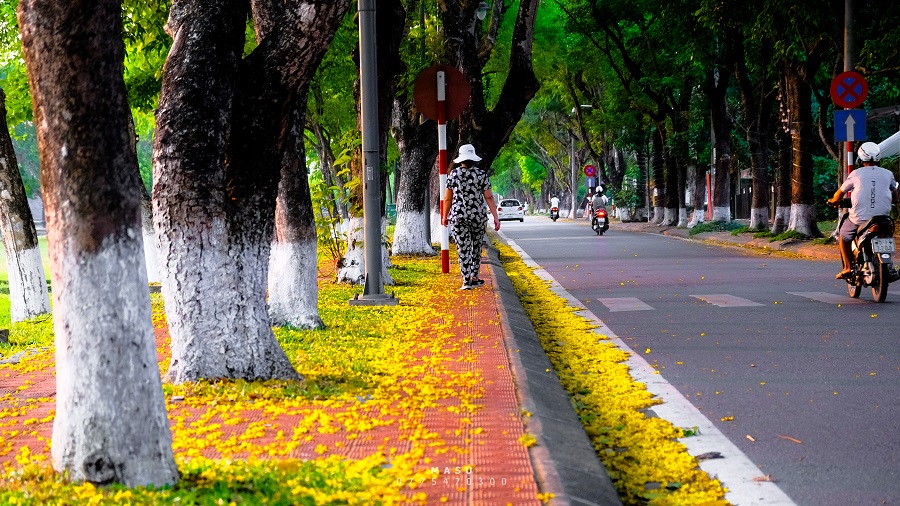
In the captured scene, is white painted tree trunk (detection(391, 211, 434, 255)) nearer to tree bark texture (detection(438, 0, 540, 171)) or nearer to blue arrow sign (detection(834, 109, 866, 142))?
tree bark texture (detection(438, 0, 540, 171))

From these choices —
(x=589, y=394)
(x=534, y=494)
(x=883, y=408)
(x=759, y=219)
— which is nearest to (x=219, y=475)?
(x=534, y=494)

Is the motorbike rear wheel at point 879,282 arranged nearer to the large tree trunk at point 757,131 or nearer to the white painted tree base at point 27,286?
the white painted tree base at point 27,286

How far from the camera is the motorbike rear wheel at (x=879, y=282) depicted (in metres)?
12.1

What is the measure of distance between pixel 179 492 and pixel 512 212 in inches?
2696

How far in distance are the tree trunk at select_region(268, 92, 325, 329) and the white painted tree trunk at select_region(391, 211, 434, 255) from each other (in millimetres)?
12866

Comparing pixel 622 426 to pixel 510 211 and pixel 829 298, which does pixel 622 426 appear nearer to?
pixel 829 298

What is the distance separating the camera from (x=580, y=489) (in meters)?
Answer: 4.48

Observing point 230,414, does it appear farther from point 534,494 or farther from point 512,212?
point 512,212

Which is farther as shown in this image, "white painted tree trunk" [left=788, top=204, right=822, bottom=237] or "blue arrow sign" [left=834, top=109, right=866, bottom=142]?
"white painted tree trunk" [left=788, top=204, right=822, bottom=237]

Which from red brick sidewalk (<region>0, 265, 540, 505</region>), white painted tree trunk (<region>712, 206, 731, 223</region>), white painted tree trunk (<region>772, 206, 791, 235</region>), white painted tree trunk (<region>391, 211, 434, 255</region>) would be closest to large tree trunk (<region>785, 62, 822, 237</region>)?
white painted tree trunk (<region>772, 206, 791, 235</region>)

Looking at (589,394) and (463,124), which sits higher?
(463,124)

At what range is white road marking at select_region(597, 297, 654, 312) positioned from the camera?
41.3 ft

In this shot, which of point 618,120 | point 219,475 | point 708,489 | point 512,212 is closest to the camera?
point 219,475

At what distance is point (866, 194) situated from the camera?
12.4 meters
